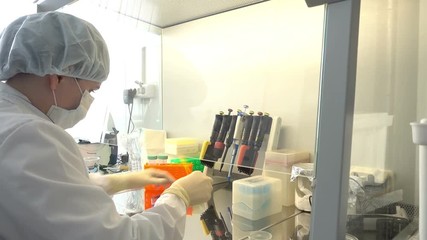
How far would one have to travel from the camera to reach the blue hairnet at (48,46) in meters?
0.60

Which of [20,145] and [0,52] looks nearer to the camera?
[20,145]

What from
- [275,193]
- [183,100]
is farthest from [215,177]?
[183,100]

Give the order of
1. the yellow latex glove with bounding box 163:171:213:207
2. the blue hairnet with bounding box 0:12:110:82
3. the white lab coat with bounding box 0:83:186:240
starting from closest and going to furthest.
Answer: the white lab coat with bounding box 0:83:186:240
the blue hairnet with bounding box 0:12:110:82
the yellow latex glove with bounding box 163:171:213:207

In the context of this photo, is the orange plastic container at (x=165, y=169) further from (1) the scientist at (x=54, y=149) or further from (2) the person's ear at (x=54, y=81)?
(2) the person's ear at (x=54, y=81)

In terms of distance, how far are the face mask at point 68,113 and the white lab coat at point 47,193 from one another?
9 cm

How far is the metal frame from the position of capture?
56 centimetres

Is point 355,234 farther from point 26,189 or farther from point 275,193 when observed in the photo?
point 26,189

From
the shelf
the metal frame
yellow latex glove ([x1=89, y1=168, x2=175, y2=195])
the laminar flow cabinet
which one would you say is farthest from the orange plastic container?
the shelf

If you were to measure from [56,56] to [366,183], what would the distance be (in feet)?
2.67

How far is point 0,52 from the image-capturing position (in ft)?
2.08

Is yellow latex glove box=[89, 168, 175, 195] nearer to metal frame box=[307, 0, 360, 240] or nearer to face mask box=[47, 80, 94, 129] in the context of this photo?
face mask box=[47, 80, 94, 129]

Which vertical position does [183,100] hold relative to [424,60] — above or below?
below

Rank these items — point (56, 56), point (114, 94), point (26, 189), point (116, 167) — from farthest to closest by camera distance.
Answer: point (114, 94) < point (116, 167) < point (56, 56) < point (26, 189)

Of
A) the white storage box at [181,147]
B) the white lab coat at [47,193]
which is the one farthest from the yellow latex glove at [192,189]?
the white storage box at [181,147]
